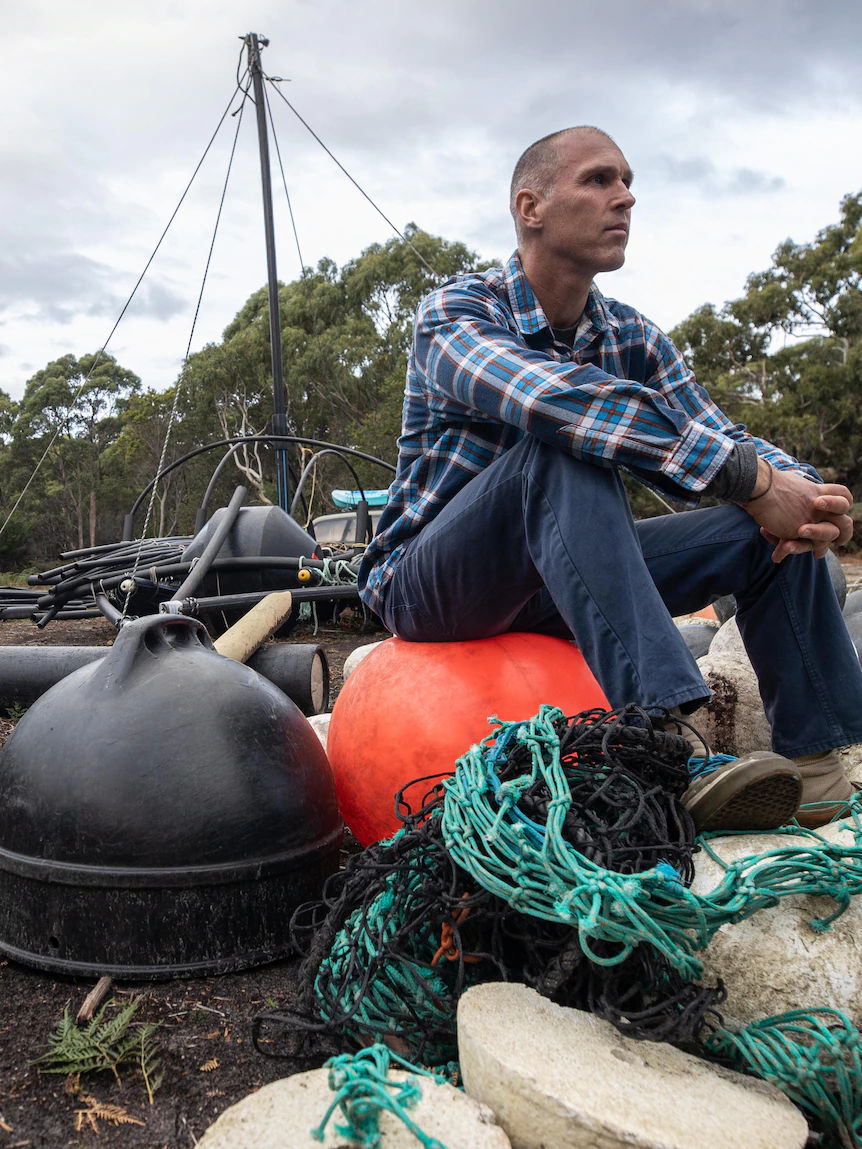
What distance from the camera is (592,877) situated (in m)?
1.25

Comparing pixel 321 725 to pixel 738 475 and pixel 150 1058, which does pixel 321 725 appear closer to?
pixel 150 1058

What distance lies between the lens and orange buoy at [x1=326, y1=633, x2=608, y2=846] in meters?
2.10

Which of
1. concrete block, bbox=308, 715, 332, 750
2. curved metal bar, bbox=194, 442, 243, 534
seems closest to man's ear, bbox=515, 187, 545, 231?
concrete block, bbox=308, 715, 332, 750

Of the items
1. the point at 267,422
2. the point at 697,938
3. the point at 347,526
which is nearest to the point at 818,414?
the point at 347,526

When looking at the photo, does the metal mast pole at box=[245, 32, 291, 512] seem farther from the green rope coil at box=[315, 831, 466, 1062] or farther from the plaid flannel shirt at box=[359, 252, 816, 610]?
the green rope coil at box=[315, 831, 466, 1062]

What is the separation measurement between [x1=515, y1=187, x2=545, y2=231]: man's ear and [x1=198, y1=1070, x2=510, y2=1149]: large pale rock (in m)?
2.03

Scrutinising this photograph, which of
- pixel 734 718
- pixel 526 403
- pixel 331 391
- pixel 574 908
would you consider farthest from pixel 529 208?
pixel 331 391

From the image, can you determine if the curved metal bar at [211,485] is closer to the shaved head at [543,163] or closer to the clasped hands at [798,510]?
the shaved head at [543,163]

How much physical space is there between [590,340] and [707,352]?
23724 mm

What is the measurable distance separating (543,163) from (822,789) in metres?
1.71

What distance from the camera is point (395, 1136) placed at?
1.07 metres

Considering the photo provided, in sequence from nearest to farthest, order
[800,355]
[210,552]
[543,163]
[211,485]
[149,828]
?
[149,828] → [543,163] → [210,552] → [211,485] → [800,355]

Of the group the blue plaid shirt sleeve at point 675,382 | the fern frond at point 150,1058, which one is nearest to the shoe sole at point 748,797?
the fern frond at point 150,1058

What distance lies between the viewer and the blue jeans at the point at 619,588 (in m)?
1.67
